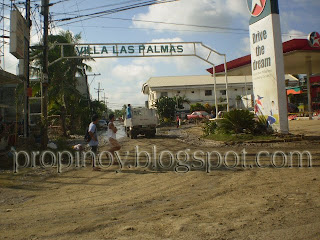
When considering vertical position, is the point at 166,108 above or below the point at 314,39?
below

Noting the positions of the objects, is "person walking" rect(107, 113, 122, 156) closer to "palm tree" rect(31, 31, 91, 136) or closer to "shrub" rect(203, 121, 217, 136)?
"shrub" rect(203, 121, 217, 136)

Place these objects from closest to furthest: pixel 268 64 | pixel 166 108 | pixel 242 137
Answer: pixel 242 137, pixel 268 64, pixel 166 108

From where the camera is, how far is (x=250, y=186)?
251 inches

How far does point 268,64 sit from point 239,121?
9.82 feet

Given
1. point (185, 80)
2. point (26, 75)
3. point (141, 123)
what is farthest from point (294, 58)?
point (185, 80)

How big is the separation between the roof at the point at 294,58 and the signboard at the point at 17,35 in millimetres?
12776

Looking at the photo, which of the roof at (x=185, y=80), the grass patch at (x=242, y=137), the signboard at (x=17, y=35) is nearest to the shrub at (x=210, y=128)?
the grass patch at (x=242, y=137)

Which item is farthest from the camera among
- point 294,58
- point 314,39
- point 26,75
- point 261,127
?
point 294,58

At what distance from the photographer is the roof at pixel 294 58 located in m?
17.1

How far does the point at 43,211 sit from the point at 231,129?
11875 mm

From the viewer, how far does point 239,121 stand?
15344mm

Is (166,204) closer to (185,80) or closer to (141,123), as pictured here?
(141,123)

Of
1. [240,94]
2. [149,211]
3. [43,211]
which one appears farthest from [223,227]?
[240,94]

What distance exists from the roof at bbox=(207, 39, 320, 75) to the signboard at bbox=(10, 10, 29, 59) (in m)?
12.8
